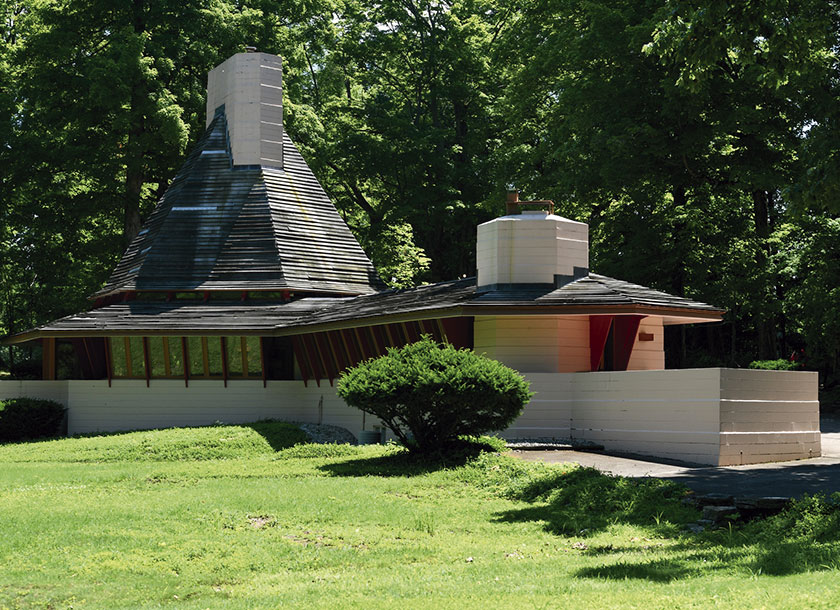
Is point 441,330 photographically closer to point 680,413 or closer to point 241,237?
point 680,413

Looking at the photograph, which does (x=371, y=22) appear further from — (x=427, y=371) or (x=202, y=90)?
(x=427, y=371)

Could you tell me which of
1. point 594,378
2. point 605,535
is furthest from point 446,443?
point 605,535

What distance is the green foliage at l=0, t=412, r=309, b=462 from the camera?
2228 centimetres

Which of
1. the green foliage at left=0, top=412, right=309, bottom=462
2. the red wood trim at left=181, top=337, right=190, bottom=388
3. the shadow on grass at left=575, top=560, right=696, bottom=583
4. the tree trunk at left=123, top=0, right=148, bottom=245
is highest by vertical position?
the tree trunk at left=123, top=0, right=148, bottom=245

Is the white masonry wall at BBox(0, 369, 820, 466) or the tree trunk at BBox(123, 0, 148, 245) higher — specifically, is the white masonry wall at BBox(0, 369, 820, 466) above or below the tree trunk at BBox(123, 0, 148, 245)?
below

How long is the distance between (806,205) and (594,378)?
5793mm

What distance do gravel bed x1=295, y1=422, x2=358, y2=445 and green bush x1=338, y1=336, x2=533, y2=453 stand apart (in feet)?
24.2

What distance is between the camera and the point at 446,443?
61.4 ft

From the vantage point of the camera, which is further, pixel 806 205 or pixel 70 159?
pixel 70 159

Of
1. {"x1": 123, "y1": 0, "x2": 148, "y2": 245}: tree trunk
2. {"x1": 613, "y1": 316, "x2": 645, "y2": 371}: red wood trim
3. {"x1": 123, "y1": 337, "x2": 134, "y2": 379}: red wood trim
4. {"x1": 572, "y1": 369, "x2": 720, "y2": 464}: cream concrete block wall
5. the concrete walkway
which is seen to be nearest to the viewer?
the concrete walkway

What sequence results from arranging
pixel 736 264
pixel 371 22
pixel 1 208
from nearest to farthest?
pixel 736 264, pixel 1 208, pixel 371 22

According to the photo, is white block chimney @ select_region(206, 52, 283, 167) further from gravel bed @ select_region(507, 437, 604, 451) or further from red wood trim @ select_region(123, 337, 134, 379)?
gravel bed @ select_region(507, 437, 604, 451)

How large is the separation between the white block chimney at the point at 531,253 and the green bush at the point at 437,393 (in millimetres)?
5600

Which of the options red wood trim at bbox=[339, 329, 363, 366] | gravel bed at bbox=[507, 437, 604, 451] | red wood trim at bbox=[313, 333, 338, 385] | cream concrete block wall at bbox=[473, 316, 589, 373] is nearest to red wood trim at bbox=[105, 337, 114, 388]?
red wood trim at bbox=[313, 333, 338, 385]
